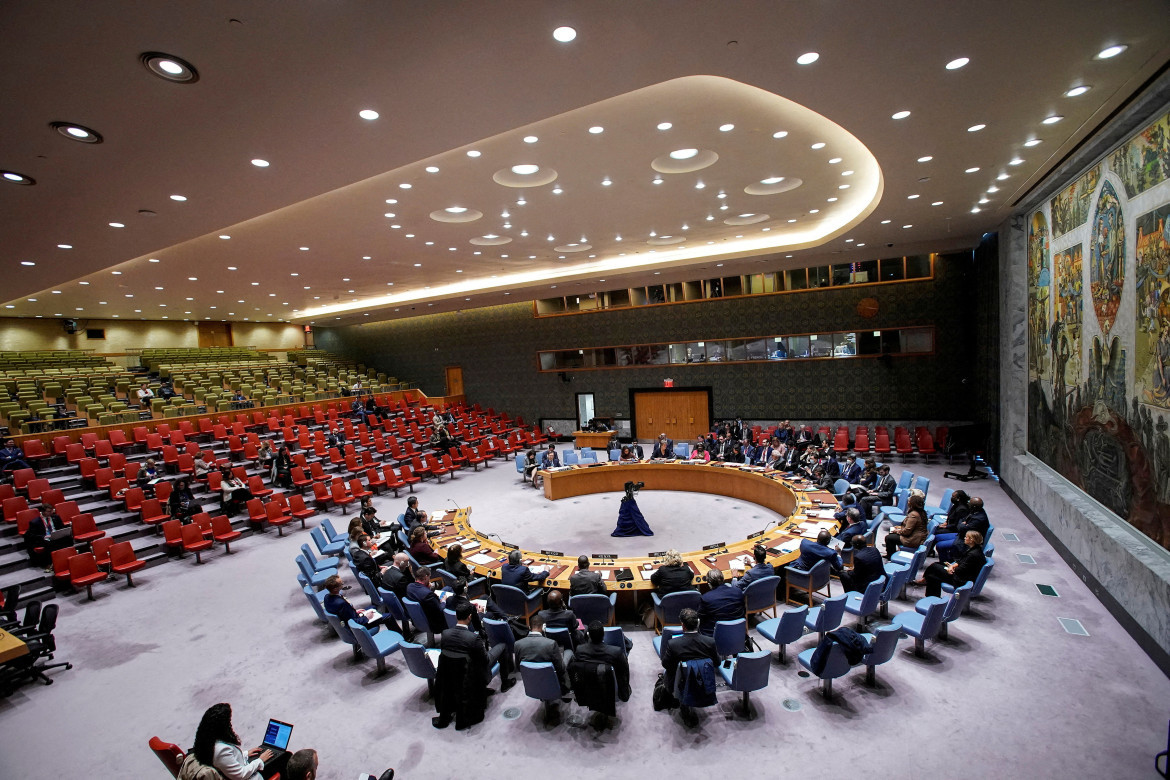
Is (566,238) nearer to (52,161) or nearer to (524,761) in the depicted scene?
(52,161)

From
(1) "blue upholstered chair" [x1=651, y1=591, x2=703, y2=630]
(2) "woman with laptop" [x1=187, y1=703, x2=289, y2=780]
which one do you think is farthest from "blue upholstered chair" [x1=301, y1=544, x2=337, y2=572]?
(1) "blue upholstered chair" [x1=651, y1=591, x2=703, y2=630]

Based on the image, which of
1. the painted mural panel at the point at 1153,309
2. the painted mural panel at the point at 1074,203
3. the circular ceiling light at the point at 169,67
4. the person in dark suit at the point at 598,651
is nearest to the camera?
the circular ceiling light at the point at 169,67

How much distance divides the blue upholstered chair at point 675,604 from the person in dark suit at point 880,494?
14.2 feet

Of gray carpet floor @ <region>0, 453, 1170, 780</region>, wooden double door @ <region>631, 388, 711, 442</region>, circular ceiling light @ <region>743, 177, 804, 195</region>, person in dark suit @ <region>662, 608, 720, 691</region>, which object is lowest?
gray carpet floor @ <region>0, 453, 1170, 780</region>

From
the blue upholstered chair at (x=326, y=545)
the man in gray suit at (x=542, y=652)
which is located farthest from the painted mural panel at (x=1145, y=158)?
the blue upholstered chair at (x=326, y=545)

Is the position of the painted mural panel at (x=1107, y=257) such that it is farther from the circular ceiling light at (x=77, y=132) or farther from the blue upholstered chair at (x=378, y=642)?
the circular ceiling light at (x=77, y=132)

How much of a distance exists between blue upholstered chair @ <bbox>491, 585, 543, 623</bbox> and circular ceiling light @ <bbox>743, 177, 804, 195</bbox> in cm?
719

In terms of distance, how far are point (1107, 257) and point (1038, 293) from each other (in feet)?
10.2

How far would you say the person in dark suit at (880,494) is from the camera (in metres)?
8.20

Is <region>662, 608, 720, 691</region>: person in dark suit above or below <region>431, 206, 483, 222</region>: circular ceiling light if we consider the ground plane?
below

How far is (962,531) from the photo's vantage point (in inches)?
259

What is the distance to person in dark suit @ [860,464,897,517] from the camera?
8195mm

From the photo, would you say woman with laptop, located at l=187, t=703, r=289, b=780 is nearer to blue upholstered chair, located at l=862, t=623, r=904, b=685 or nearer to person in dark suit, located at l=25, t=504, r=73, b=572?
blue upholstered chair, located at l=862, t=623, r=904, b=685

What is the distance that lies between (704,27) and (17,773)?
8.19 m
